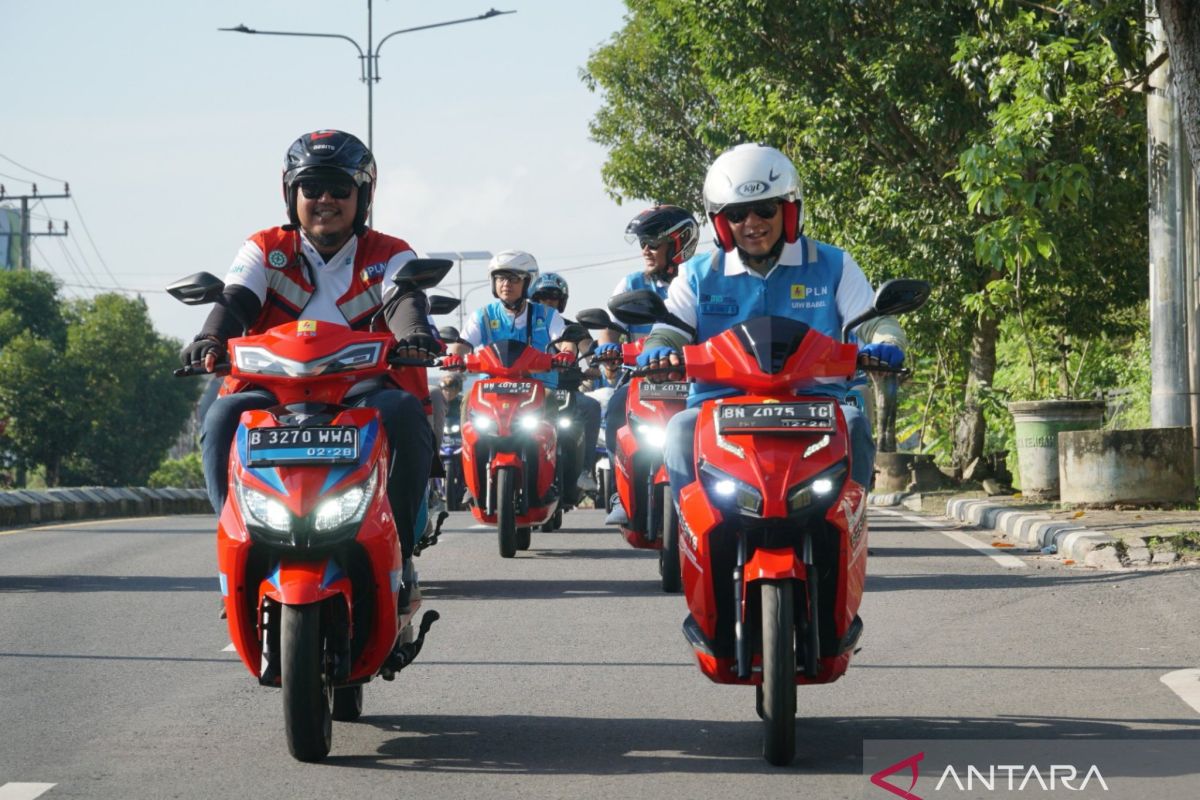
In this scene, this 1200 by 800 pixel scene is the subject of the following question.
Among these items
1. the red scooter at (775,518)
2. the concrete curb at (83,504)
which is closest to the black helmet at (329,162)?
the red scooter at (775,518)

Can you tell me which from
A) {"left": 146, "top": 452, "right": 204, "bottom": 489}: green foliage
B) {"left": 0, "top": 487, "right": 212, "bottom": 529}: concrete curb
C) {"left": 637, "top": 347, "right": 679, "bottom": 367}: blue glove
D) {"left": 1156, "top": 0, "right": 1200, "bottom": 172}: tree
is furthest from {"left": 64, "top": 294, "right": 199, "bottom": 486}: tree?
{"left": 637, "top": 347, "right": 679, "bottom": 367}: blue glove

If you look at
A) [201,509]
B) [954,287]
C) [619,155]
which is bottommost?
[201,509]

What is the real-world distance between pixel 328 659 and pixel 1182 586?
19.2 feet

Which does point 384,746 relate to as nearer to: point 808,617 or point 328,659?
point 328,659

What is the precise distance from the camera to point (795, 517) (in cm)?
534

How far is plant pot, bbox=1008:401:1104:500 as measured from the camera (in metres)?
16.9

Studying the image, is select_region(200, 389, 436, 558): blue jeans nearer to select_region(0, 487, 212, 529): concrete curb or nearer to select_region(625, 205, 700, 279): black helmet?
select_region(625, 205, 700, 279): black helmet

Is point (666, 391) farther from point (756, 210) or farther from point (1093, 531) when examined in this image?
point (756, 210)

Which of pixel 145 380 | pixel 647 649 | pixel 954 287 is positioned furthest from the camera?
pixel 145 380

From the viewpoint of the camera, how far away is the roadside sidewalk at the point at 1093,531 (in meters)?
11.1

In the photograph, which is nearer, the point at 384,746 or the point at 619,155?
the point at 384,746

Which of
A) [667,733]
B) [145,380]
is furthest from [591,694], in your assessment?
[145,380]

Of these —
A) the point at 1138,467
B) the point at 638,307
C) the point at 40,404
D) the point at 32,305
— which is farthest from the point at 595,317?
the point at 32,305

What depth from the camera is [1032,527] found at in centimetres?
1377
